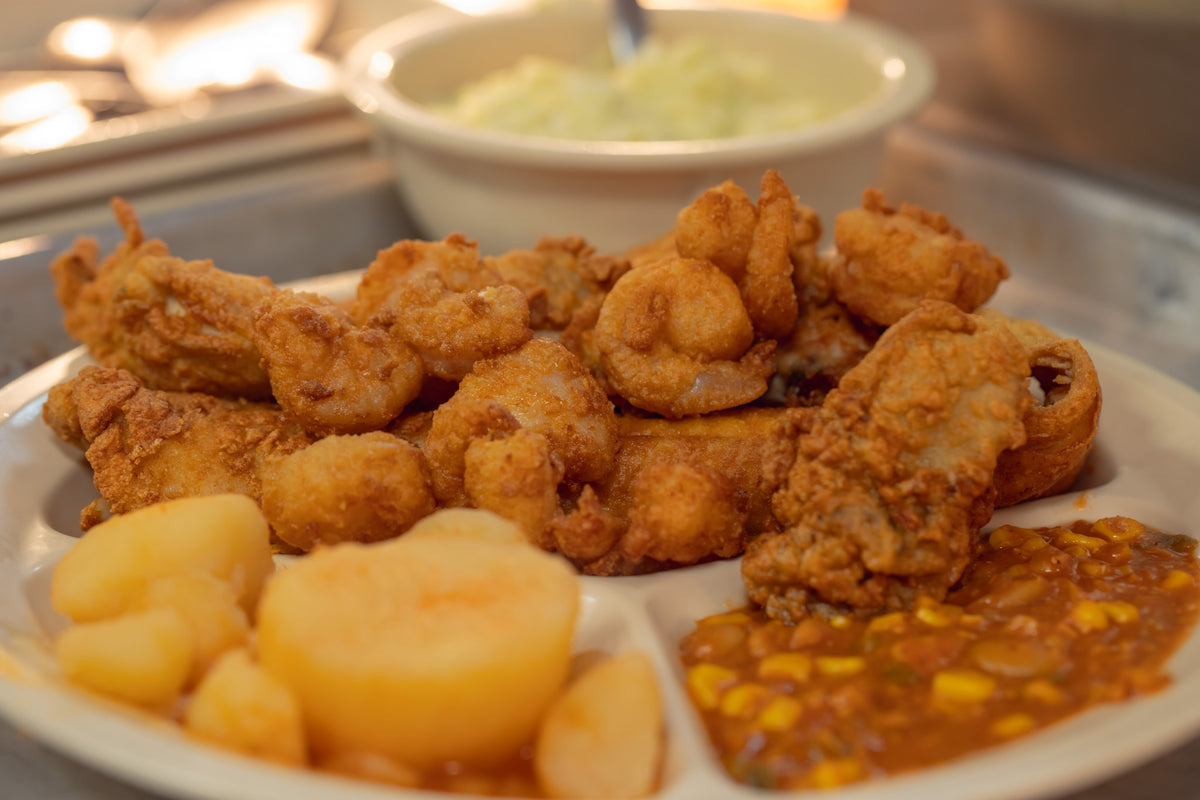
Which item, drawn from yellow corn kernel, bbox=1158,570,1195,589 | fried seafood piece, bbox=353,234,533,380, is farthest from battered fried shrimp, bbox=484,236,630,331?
yellow corn kernel, bbox=1158,570,1195,589

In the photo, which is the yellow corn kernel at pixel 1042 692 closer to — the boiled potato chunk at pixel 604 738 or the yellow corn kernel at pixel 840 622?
the yellow corn kernel at pixel 840 622

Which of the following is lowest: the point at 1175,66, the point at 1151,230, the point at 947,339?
→ the point at 1151,230

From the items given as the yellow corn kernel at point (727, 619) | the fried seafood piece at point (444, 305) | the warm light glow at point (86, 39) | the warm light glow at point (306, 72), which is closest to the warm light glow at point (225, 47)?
A: the warm light glow at point (306, 72)

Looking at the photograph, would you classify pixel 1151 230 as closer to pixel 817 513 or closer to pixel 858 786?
pixel 817 513

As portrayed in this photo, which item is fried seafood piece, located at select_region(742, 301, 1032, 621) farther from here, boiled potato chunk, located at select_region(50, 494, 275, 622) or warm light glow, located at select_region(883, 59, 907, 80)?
warm light glow, located at select_region(883, 59, 907, 80)

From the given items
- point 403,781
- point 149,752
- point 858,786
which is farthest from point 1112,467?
point 149,752

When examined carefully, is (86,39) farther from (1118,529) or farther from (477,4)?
(1118,529)
